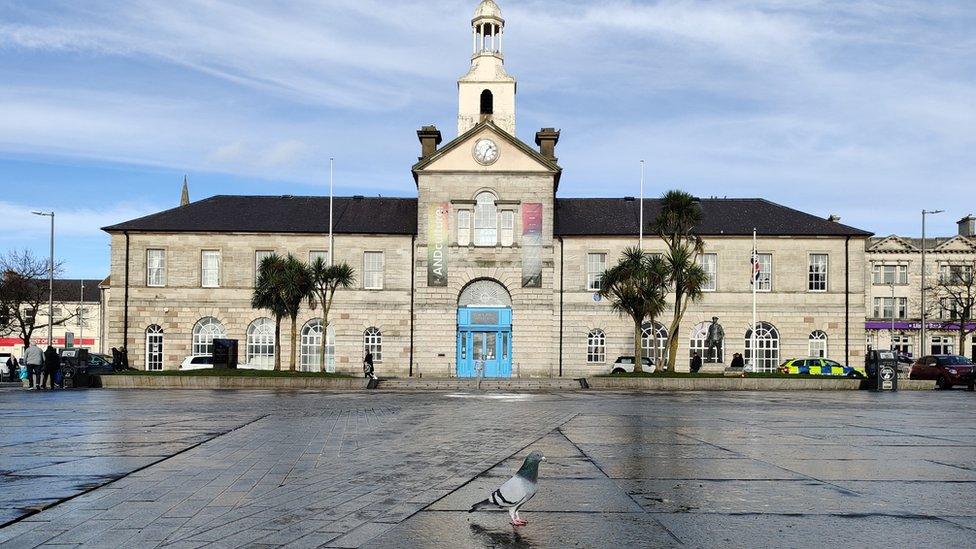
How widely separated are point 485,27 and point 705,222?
707 inches

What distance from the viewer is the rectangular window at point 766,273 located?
184 ft

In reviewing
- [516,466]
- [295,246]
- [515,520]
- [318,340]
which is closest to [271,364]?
[318,340]

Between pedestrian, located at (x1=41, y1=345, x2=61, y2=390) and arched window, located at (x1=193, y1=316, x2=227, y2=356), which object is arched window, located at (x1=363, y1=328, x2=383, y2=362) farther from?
pedestrian, located at (x1=41, y1=345, x2=61, y2=390)

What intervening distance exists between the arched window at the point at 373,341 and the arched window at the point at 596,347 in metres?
12.1

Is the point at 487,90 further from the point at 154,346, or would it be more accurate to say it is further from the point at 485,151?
the point at 154,346

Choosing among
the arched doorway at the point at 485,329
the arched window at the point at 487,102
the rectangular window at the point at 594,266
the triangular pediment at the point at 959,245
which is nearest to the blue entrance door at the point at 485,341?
the arched doorway at the point at 485,329

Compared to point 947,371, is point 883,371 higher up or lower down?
higher up

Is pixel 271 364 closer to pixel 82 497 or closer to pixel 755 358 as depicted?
pixel 755 358

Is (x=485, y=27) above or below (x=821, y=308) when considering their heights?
above

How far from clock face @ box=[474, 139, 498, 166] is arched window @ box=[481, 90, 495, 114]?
13.9ft

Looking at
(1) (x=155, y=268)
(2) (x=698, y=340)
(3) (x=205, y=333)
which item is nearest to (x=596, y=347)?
(2) (x=698, y=340)

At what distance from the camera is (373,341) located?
55.7 m

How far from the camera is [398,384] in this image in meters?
43.3

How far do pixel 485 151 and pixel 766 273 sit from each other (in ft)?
59.1
